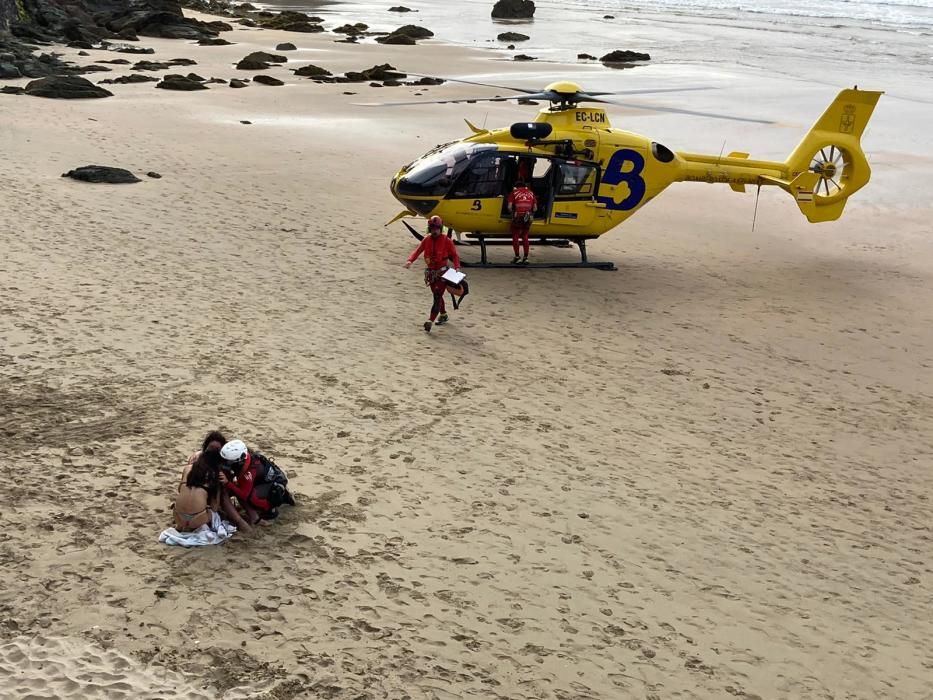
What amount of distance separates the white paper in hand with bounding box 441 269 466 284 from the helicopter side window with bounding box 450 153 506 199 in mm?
3287

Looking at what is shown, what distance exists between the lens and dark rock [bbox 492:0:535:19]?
222 feet

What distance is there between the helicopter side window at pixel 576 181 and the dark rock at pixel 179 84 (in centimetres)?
1862

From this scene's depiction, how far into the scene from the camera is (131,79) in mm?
31438

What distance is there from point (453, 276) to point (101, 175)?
32.1 feet

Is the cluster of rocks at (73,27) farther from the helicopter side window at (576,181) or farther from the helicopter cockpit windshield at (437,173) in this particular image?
the helicopter side window at (576,181)

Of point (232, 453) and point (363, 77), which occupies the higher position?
point (363, 77)

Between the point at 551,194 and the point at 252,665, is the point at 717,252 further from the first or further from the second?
the point at 252,665

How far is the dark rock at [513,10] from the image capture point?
222ft

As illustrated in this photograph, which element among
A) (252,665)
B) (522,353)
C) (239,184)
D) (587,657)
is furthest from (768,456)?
(239,184)

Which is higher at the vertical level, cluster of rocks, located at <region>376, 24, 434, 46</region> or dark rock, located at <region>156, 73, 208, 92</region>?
cluster of rocks, located at <region>376, 24, 434, 46</region>

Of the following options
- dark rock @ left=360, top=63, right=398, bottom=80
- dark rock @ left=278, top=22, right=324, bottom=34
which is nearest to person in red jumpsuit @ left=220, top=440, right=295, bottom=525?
dark rock @ left=360, top=63, right=398, bottom=80

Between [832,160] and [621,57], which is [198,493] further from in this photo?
[621,57]

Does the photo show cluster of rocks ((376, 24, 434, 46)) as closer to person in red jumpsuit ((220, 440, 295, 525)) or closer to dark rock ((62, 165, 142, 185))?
dark rock ((62, 165, 142, 185))

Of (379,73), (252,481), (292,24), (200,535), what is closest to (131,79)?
(379,73)
